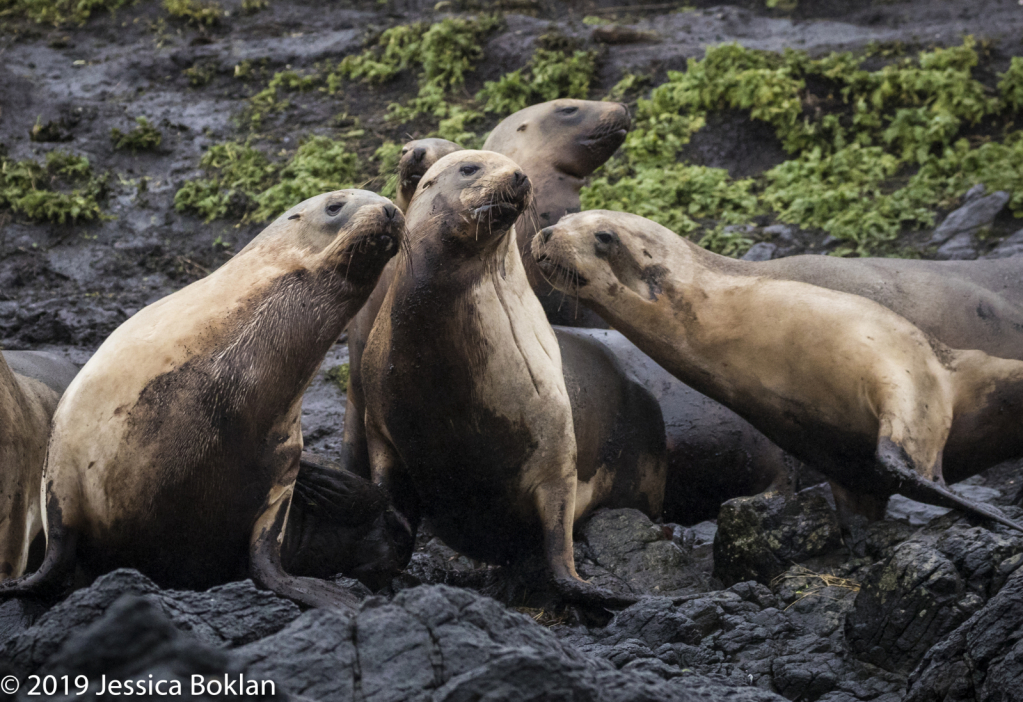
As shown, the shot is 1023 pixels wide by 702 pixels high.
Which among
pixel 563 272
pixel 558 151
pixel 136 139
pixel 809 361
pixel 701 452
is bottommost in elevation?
pixel 701 452

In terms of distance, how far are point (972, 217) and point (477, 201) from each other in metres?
5.53

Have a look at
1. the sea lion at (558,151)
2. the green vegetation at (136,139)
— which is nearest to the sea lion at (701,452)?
the sea lion at (558,151)

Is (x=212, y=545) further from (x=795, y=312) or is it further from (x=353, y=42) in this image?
(x=353, y=42)

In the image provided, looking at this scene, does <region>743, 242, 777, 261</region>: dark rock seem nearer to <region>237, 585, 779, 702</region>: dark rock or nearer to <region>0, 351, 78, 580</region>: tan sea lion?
<region>0, 351, 78, 580</region>: tan sea lion

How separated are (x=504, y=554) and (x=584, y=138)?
2825mm

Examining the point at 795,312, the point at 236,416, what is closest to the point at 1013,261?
the point at 795,312

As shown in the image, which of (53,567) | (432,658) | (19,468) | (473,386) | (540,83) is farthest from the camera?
(540,83)

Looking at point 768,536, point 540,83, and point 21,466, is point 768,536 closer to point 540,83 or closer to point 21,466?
point 21,466

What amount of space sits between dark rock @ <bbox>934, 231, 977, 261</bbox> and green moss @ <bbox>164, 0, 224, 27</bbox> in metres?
8.00

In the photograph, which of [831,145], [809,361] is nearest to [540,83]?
[831,145]

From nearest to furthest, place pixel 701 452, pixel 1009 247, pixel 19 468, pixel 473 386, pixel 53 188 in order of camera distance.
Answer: pixel 19 468 < pixel 473 386 < pixel 701 452 < pixel 1009 247 < pixel 53 188

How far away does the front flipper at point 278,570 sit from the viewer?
12.5 feet

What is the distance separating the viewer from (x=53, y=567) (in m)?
3.62

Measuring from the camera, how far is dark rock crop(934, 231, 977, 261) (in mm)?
8172
